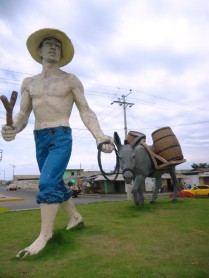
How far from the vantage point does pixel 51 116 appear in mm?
4016

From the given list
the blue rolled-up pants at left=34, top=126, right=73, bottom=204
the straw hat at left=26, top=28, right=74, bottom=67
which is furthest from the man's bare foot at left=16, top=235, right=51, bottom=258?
the straw hat at left=26, top=28, right=74, bottom=67

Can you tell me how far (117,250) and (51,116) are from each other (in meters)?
1.88

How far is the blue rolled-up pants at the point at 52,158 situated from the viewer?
3.59 metres

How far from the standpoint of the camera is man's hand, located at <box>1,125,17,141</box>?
12.4 ft

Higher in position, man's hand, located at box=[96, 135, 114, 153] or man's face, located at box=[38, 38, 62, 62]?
man's face, located at box=[38, 38, 62, 62]

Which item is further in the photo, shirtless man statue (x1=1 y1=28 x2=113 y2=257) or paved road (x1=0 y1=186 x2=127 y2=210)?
paved road (x1=0 y1=186 x2=127 y2=210)

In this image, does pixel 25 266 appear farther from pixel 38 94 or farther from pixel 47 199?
pixel 38 94

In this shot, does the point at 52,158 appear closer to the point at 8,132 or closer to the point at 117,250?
the point at 8,132

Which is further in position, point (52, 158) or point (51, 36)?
point (51, 36)

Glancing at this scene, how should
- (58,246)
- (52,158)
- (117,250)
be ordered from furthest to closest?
1. (52,158)
2. (58,246)
3. (117,250)

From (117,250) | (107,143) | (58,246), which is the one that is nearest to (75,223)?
(58,246)

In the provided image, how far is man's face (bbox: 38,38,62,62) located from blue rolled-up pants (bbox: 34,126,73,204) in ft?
3.44

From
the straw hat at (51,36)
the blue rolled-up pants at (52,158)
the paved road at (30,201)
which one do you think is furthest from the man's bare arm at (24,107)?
the paved road at (30,201)

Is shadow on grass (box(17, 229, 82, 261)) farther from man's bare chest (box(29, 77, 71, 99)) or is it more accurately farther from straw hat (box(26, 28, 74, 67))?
straw hat (box(26, 28, 74, 67))
